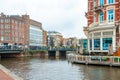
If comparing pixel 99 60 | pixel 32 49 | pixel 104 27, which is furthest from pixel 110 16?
pixel 32 49

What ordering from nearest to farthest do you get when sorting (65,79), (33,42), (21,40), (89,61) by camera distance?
(65,79)
(89,61)
(21,40)
(33,42)

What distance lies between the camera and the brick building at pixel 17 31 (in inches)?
5723

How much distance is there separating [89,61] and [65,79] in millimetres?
18780

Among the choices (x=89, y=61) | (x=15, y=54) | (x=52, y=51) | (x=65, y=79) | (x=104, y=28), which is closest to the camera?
(x=65, y=79)

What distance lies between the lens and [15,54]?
361ft

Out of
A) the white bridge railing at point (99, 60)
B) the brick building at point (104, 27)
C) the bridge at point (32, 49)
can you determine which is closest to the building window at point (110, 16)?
the brick building at point (104, 27)

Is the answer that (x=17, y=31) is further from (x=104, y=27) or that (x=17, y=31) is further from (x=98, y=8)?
(x=104, y=27)

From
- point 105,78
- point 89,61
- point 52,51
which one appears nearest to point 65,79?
point 105,78

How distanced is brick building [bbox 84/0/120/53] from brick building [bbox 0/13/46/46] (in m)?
91.5

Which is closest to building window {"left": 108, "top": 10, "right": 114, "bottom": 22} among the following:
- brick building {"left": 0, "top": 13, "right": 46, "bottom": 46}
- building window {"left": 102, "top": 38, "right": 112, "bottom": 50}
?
building window {"left": 102, "top": 38, "right": 112, "bottom": 50}

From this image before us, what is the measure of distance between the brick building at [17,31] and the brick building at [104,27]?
300 ft

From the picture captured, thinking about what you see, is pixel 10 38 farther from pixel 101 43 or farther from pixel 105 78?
pixel 105 78

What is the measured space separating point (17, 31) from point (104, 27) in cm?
10522

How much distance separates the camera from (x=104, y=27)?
5416 cm
